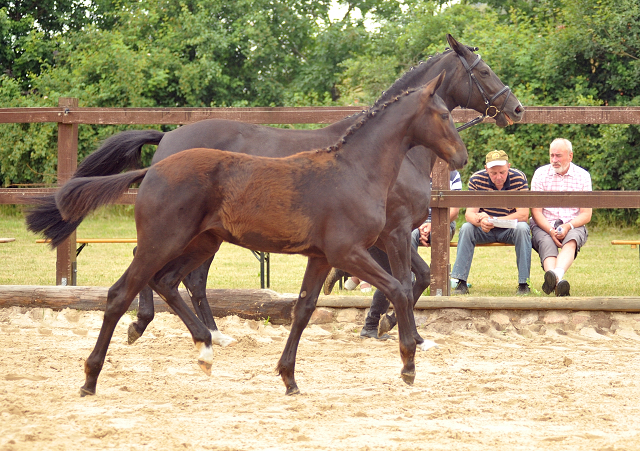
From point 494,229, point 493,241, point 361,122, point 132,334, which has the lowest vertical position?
point 132,334

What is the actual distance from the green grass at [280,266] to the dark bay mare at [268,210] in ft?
11.4

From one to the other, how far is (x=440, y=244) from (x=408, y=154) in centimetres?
125

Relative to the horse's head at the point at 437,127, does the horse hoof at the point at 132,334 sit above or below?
below

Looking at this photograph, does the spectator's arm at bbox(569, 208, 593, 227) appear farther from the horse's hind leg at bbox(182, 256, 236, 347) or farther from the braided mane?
the horse's hind leg at bbox(182, 256, 236, 347)

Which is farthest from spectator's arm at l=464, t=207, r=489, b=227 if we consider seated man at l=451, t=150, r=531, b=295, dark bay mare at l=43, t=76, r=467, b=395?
dark bay mare at l=43, t=76, r=467, b=395

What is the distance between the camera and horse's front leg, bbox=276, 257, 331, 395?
3947mm

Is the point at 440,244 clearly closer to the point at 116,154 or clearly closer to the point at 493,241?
the point at 493,241

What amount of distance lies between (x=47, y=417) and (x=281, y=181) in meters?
1.57

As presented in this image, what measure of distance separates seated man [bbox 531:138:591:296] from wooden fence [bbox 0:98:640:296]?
65 cm

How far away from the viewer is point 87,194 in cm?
397

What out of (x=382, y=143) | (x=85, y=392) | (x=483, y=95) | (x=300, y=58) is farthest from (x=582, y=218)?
(x=300, y=58)

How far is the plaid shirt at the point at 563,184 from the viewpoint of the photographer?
7.14 metres

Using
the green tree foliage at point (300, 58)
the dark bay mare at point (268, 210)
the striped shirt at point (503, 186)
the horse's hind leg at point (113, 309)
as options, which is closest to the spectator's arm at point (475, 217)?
the striped shirt at point (503, 186)

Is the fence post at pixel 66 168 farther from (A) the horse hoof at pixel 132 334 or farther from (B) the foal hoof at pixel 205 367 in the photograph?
A: (B) the foal hoof at pixel 205 367
